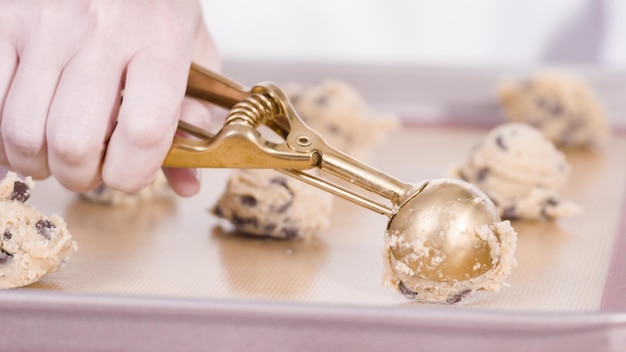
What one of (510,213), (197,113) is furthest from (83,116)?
(510,213)

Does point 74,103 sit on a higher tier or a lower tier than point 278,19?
lower

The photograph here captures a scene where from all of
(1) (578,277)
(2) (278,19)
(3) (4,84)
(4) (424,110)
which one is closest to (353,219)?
(1) (578,277)

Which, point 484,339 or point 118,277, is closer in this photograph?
point 484,339

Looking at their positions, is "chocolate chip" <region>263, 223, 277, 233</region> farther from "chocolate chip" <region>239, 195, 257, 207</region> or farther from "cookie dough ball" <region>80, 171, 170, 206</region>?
"cookie dough ball" <region>80, 171, 170, 206</region>

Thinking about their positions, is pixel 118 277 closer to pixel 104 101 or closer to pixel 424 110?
pixel 104 101

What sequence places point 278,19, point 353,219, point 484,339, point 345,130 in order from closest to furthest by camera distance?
point 484,339
point 353,219
point 345,130
point 278,19

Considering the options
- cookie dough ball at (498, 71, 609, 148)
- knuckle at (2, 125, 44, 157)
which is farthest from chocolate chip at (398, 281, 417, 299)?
cookie dough ball at (498, 71, 609, 148)

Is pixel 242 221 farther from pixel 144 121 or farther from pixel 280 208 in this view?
pixel 144 121
